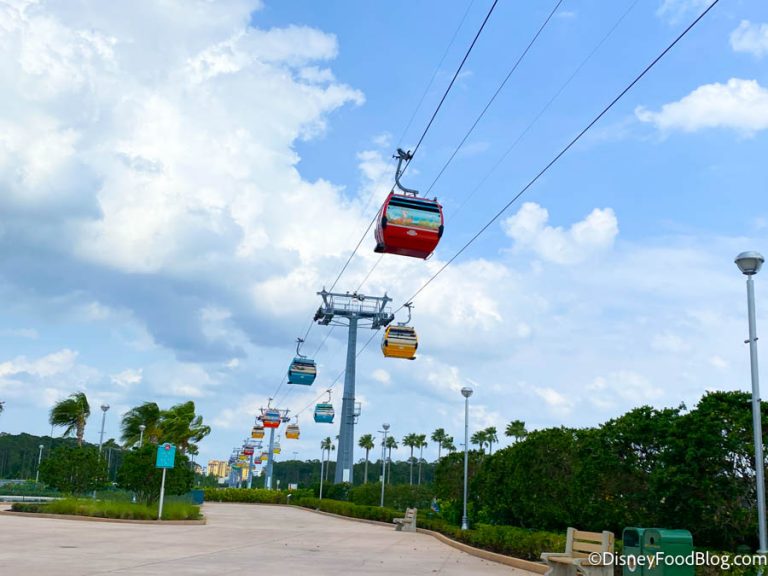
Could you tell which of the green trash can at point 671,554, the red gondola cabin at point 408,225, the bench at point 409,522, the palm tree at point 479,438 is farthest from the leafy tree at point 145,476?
the palm tree at point 479,438

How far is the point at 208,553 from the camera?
18750mm

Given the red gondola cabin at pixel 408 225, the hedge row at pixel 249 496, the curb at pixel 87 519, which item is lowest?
the hedge row at pixel 249 496

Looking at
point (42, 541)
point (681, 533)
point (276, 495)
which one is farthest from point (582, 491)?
point (276, 495)

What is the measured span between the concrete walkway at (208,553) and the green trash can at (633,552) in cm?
471

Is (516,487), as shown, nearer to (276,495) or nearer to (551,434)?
(551,434)

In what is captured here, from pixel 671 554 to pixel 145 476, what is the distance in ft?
93.2

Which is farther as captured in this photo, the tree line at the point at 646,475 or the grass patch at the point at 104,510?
the grass patch at the point at 104,510

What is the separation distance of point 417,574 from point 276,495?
6732 centimetres

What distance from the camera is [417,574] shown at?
15.8 m

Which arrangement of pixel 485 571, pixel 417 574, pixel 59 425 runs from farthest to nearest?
pixel 59 425 → pixel 485 571 → pixel 417 574

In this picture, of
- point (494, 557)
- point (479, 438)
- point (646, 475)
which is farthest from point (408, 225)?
point (479, 438)

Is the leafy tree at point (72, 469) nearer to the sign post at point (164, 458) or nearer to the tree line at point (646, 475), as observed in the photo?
the sign post at point (164, 458)

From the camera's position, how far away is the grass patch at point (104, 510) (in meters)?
31.8

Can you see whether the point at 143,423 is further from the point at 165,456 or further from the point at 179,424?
the point at 165,456
